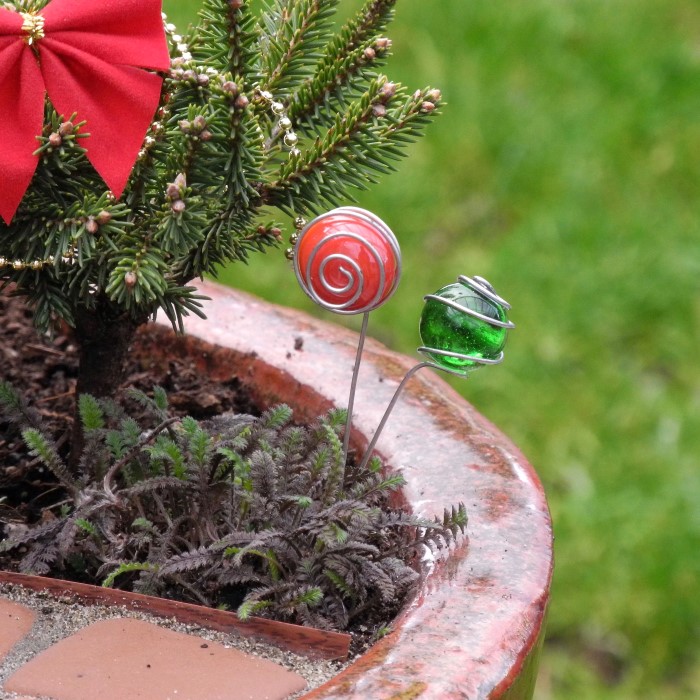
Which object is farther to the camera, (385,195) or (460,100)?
(460,100)

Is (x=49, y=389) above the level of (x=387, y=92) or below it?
below

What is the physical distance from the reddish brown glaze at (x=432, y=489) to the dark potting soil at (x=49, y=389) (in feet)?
0.15

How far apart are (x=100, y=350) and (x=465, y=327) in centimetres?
40

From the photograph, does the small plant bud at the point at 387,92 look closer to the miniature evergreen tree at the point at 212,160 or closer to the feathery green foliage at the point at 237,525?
the miniature evergreen tree at the point at 212,160

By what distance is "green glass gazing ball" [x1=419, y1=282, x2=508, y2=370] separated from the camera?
101 centimetres

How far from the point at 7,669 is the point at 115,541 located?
0.55ft

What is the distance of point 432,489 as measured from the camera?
1.15m

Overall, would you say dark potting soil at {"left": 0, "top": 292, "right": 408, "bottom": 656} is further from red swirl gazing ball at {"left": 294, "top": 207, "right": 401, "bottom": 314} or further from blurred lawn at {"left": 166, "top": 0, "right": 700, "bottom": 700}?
blurred lawn at {"left": 166, "top": 0, "right": 700, "bottom": 700}

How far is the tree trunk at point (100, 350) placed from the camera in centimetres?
113

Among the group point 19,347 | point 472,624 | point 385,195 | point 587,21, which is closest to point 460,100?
point 385,195

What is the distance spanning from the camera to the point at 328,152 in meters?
1.00

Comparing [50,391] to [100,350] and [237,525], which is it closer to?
[100,350]

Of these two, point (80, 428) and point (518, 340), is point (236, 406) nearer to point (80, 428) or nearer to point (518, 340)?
point (80, 428)

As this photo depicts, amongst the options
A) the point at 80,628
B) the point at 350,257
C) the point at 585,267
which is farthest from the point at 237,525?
the point at 585,267
